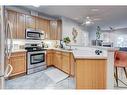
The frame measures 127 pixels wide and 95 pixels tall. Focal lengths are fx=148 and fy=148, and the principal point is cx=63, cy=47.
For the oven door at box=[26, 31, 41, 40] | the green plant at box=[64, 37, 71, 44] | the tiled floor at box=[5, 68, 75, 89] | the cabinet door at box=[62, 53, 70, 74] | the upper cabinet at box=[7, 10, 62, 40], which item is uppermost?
the upper cabinet at box=[7, 10, 62, 40]

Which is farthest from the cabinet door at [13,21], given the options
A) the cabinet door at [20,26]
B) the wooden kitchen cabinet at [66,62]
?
the wooden kitchen cabinet at [66,62]

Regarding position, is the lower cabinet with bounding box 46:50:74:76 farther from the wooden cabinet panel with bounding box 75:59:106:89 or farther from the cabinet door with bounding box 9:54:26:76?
the wooden cabinet panel with bounding box 75:59:106:89

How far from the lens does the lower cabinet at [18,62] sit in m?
3.90

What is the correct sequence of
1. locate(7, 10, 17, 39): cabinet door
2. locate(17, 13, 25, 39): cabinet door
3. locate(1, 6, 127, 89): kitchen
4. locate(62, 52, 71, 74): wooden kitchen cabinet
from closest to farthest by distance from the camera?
locate(1, 6, 127, 89): kitchen < locate(7, 10, 17, 39): cabinet door < locate(62, 52, 71, 74): wooden kitchen cabinet < locate(17, 13, 25, 39): cabinet door

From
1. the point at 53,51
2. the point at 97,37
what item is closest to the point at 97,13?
the point at 97,37

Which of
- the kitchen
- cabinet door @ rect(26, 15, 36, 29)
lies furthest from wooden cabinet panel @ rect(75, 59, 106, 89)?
cabinet door @ rect(26, 15, 36, 29)

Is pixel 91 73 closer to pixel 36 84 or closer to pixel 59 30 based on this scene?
pixel 36 84

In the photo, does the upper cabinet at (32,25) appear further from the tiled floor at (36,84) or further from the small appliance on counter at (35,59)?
the tiled floor at (36,84)

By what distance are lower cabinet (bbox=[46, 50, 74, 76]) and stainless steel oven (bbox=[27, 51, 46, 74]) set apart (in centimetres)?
35

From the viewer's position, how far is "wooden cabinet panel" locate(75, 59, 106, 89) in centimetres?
266

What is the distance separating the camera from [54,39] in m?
5.91
